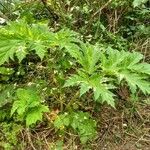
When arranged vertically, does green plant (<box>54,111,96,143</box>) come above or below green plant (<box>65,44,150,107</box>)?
below

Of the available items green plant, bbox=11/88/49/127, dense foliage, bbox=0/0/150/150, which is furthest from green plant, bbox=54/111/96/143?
green plant, bbox=11/88/49/127

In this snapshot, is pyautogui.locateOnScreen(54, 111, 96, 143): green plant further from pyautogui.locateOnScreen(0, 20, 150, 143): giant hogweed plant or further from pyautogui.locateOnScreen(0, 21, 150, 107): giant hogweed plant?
pyautogui.locateOnScreen(0, 21, 150, 107): giant hogweed plant

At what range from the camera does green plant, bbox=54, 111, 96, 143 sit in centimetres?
306

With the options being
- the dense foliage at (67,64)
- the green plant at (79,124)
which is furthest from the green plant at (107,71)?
the green plant at (79,124)

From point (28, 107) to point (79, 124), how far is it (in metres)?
0.42

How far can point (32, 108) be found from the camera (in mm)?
3051

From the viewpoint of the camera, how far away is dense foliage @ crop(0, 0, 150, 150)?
283 centimetres

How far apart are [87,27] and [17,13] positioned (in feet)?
2.40

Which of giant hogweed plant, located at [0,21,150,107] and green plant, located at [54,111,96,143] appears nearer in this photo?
giant hogweed plant, located at [0,21,150,107]

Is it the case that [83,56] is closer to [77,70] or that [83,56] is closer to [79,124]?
[77,70]

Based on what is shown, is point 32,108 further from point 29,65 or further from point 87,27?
point 87,27

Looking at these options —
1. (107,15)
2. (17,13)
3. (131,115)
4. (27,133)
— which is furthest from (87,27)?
(27,133)

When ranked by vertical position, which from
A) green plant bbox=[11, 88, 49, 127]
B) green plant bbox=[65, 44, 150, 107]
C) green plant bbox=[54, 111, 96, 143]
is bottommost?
green plant bbox=[54, 111, 96, 143]

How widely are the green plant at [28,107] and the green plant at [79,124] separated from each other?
0.54 ft
